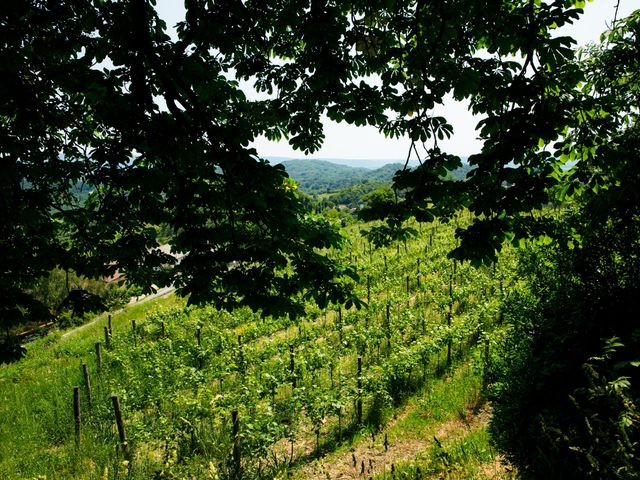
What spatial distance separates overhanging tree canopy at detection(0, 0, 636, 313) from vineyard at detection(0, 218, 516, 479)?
4.02ft

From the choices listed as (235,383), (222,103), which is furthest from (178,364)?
(222,103)

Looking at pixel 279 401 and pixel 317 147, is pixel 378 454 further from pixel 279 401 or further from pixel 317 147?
pixel 317 147

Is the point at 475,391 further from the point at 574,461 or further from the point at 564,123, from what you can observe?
the point at 564,123

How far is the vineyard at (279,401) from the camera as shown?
6664mm

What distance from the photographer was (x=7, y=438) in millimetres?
8812

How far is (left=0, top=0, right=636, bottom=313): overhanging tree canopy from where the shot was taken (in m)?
3.28

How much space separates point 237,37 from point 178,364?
10329mm

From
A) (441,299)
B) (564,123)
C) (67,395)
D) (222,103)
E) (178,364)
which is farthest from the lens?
(441,299)

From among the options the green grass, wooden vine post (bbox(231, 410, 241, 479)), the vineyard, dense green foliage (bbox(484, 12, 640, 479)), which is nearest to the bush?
dense green foliage (bbox(484, 12, 640, 479))

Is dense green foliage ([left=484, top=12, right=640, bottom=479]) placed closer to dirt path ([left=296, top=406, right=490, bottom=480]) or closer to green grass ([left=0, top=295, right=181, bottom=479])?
dirt path ([left=296, top=406, right=490, bottom=480])

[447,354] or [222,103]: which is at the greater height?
[222,103]

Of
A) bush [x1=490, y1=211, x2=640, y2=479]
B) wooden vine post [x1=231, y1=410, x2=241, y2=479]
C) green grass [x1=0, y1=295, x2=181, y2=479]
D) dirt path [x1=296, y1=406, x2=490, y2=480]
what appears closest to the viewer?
bush [x1=490, y1=211, x2=640, y2=479]

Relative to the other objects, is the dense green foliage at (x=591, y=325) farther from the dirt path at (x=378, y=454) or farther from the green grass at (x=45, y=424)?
the green grass at (x=45, y=424)

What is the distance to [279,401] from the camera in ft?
29.8
